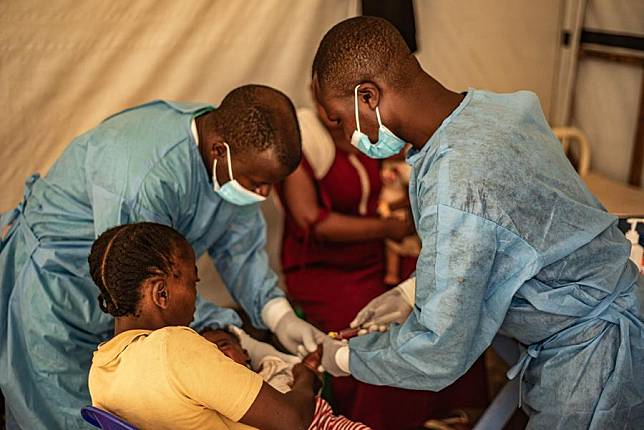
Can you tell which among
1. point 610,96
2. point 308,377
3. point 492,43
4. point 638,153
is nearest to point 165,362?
point 308,377

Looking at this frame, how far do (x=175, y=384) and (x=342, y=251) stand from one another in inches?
45.8

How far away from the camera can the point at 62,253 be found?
1.64m

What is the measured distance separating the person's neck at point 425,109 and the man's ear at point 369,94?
0.06m

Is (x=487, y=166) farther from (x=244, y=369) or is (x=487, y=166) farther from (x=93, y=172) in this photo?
(x=93, y=172)

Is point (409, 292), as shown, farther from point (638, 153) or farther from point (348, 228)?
point (638, 153)

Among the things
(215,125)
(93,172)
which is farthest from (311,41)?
(93,172)

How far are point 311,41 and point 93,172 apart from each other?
3.41 ft

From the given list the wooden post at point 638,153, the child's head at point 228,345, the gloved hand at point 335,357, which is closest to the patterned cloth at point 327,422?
the gloved hand at point 335,357

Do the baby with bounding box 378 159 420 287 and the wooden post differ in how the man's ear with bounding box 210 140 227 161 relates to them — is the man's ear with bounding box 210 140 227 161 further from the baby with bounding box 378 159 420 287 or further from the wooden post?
the wooden post

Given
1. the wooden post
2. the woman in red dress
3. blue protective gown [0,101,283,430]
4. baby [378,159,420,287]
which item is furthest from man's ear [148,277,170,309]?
the wooden post

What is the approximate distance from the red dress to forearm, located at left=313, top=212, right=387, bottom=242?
0.11 feet

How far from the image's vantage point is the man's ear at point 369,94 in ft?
4.54

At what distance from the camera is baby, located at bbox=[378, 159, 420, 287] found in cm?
246

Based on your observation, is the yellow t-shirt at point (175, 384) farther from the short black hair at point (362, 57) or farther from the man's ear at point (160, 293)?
the short black hair at point (362, 57)
